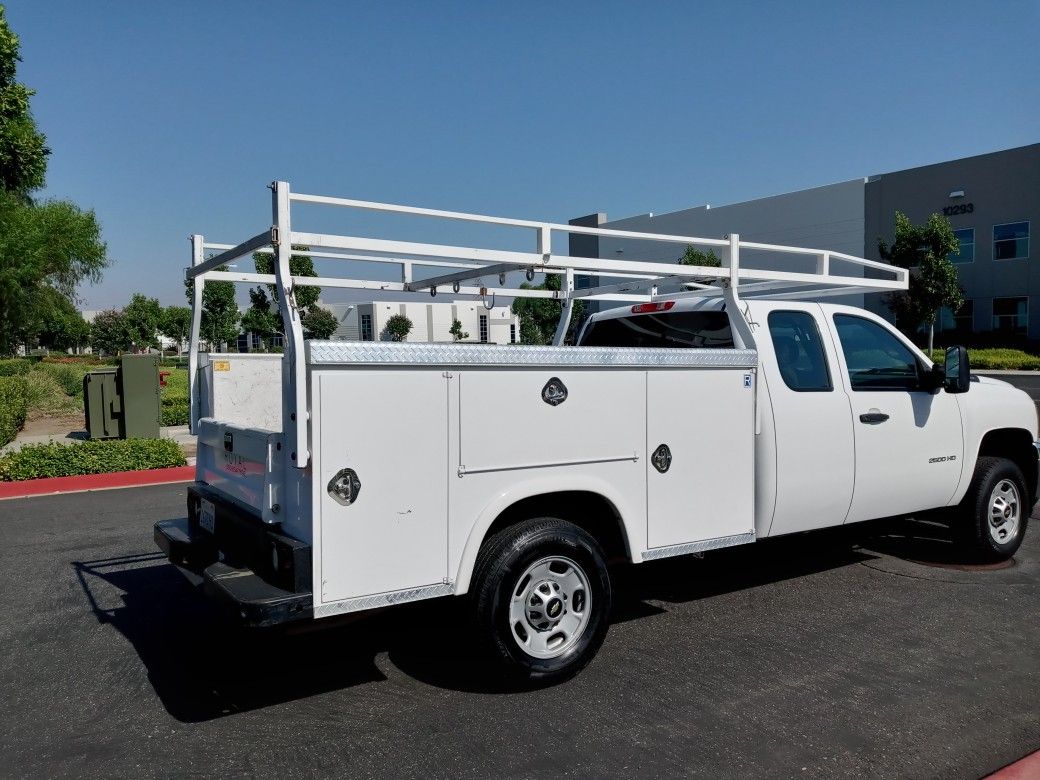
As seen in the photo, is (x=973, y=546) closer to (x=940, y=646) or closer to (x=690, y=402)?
(x=940, y=646)

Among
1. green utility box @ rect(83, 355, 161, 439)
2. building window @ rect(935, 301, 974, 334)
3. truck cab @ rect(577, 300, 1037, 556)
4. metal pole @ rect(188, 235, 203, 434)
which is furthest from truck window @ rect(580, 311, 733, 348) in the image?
building window @ rect(935, 301, 974, 334)

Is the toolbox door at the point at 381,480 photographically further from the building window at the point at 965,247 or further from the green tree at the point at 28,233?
the building window at the point at 965,247

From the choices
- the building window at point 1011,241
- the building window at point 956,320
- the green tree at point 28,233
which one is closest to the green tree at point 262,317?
the green tree at point 28,233

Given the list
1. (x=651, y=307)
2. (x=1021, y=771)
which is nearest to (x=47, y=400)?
(x=651, y=307)

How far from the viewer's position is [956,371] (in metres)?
5.79

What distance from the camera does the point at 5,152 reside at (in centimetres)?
1471

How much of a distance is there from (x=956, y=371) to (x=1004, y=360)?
106 ft

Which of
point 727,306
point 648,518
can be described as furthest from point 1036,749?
point 727,306

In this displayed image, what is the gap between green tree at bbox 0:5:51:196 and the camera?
47.2 feet

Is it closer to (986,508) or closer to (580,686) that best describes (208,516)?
(580,686)

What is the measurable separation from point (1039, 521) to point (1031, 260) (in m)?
34.1

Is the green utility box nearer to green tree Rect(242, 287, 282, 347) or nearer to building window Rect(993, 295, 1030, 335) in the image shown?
green tree Rect(242, 287, 282, 347)

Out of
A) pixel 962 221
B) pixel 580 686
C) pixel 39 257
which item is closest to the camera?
pixel 580 686

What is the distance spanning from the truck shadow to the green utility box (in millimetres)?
7245
